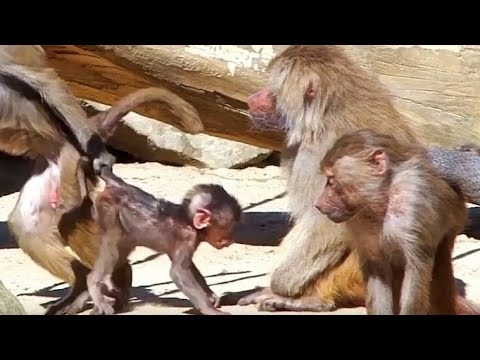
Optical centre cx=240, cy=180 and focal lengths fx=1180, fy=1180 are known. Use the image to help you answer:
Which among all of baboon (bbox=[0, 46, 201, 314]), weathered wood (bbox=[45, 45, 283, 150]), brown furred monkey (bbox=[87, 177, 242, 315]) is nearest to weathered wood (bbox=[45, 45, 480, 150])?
weathered wood (bbox=[45, 45, 283, 150])

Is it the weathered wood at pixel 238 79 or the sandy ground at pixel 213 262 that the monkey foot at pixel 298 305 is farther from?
the weathered wood at pixel 238 79

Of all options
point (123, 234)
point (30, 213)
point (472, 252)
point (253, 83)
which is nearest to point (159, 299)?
point (123, 234)

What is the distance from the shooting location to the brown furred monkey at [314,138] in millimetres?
4285

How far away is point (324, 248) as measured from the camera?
4340 mm

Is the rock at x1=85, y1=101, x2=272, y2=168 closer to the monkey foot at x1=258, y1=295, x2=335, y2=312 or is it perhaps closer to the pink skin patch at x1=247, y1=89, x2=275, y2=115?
→ the pink skin patch at x1=247, y1=89, x2=275, y2=115

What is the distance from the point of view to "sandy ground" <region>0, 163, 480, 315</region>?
14.4 ft

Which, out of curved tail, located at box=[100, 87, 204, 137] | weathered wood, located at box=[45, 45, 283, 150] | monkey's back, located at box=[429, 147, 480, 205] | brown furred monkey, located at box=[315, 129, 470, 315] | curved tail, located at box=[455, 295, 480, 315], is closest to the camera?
brown furred monkey, located at box=[315, 129, 470, 315]

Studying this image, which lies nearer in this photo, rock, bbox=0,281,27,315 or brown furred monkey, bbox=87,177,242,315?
brown furred monkey, bbox=87,177,242,315

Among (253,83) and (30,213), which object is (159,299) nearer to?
(30,213)

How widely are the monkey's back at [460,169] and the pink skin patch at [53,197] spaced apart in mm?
1392

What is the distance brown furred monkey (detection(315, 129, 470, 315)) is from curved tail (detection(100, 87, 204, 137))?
2.08 ft

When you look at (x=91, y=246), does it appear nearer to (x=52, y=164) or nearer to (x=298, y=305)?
(x=52, y=164)

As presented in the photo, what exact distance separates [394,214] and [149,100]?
1.05 meters
